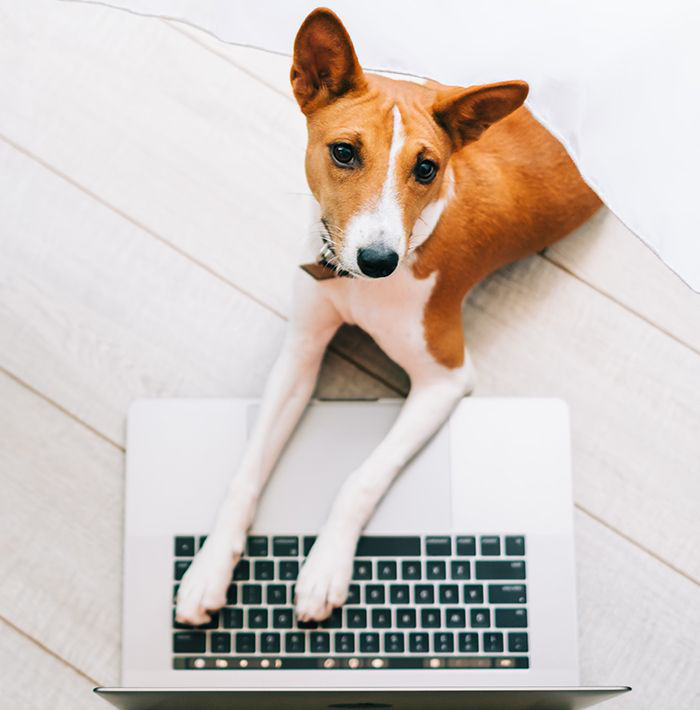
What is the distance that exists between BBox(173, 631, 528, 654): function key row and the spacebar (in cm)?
9

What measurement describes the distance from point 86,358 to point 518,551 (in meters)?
0.63

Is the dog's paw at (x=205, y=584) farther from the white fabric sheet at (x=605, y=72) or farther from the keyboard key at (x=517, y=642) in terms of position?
the white fabric sheet at (x=605, y=72)

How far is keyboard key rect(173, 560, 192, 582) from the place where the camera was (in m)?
1.06

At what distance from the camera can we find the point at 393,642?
40.6 inches

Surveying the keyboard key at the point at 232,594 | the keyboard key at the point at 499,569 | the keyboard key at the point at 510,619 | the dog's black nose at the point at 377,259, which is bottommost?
the keyboard key at the point at 510,619

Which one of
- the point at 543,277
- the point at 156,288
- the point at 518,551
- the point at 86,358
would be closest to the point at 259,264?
the point at 156,288

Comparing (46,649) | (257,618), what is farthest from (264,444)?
(46,649)

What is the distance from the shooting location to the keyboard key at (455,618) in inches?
40.7

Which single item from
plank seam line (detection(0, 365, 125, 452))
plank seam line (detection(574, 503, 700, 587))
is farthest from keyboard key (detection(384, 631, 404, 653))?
plank seam line (detection(0, 365, 125, 452))

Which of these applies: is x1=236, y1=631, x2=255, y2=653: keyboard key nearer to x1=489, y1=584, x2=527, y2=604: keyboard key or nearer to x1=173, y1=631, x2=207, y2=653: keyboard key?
x1=173, y1=631, x2=207, y2=653: keyboard key

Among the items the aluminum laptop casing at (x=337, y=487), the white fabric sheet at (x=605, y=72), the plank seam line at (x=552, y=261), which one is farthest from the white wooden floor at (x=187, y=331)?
the white fabric sheet at (x=605, y=72)

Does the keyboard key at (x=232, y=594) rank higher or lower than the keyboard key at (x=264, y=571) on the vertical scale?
lower

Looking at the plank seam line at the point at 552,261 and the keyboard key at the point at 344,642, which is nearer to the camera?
the keyboard key at the point at 344,642

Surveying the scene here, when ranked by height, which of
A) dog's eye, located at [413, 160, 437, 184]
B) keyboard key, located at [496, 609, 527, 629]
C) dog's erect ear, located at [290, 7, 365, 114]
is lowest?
keyboard key, located at [496, 609, 527, 629]
